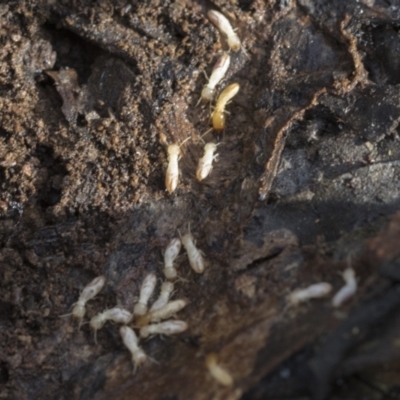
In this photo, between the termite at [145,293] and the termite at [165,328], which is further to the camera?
the termite at [145,293]

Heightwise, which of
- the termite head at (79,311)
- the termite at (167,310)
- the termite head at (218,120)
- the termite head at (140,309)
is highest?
the termite head at (218,120)

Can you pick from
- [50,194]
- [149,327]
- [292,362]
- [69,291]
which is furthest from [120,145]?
[292,362]

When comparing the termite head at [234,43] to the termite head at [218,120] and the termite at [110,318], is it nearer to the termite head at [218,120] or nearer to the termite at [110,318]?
the termite head at [218,120]

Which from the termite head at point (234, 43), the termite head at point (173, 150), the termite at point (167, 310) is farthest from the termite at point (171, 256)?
the termite head at point (234, 43)

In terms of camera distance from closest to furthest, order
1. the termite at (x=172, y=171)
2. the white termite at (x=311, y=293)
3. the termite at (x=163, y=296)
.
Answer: the white termite at (x=311, y=293) < the termite at (x=163, y=296) < the termite at (x=172, y=171)

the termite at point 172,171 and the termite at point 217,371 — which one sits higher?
the termite at point 172,171

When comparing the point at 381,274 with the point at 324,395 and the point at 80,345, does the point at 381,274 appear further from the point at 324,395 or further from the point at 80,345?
the point at 80,345

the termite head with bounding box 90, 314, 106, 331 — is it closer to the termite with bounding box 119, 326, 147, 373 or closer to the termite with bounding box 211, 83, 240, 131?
the termite with bounding box 119, 326, 147, 373
